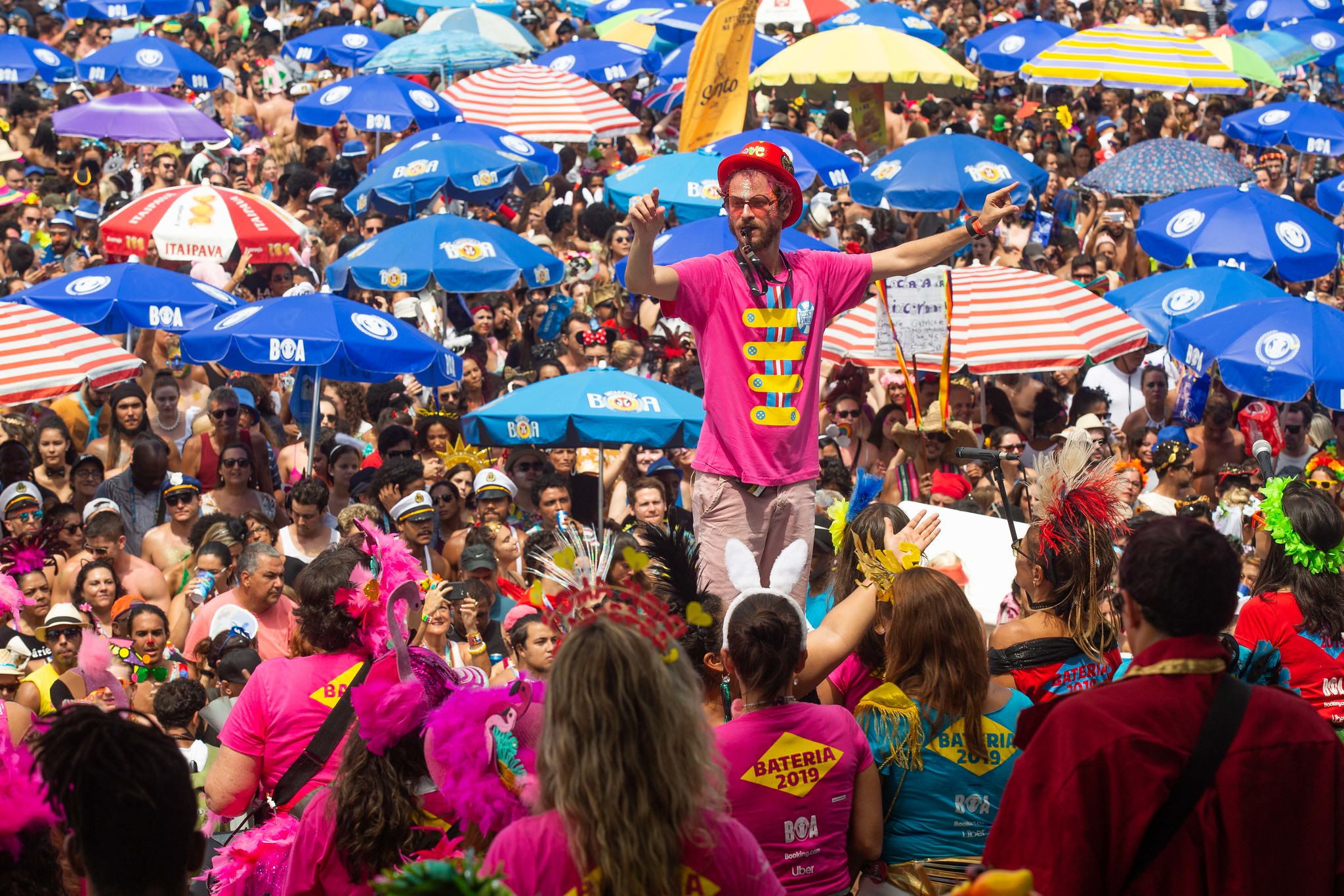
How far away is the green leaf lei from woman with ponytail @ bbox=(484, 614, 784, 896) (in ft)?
10.3

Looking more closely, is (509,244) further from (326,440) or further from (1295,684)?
(1295,684)

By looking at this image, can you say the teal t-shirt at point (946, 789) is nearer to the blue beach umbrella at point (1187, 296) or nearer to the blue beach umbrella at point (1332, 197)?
the blue beach umbrella at point (1187, 296)

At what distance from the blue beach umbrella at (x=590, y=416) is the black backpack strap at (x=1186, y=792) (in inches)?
255

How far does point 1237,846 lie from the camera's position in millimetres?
2473

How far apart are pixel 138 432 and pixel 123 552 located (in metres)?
1.86

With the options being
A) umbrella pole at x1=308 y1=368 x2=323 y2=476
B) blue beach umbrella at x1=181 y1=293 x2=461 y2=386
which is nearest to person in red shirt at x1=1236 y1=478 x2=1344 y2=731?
blue beach umbrella at x1=181 y1=293 x2=461 y2=386

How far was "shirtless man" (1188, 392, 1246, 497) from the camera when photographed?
1055 centimetres

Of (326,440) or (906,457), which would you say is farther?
(326,440)

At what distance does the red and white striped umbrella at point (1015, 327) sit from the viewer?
9781 millimetres

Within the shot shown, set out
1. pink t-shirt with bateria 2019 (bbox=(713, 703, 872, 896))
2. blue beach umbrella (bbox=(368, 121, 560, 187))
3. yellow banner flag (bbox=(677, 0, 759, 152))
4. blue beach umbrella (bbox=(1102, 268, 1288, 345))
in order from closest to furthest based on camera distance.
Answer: pink t-shirt with bateria 2019 (bbox=(713, 703, 872, 896)) < yellow banner flag (bbox=(677, 0, 759, 152)) < blue beach umbrella (bbox=(1102, 268, 1288, 345)) < blue beach umbrella (bbox=(368, 121, 560, 187))

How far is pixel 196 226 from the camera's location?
1201 cm

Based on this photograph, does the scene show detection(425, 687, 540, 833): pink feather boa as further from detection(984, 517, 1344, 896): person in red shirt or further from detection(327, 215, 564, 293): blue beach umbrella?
detection(327, 215, 564, 293): blue beach umbrella

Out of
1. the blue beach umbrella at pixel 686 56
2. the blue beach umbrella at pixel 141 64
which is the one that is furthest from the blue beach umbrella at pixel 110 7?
the blue beach umbrella at pixel 686 56

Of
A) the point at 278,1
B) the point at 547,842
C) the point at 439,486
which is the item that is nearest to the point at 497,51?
the point at 278,1
